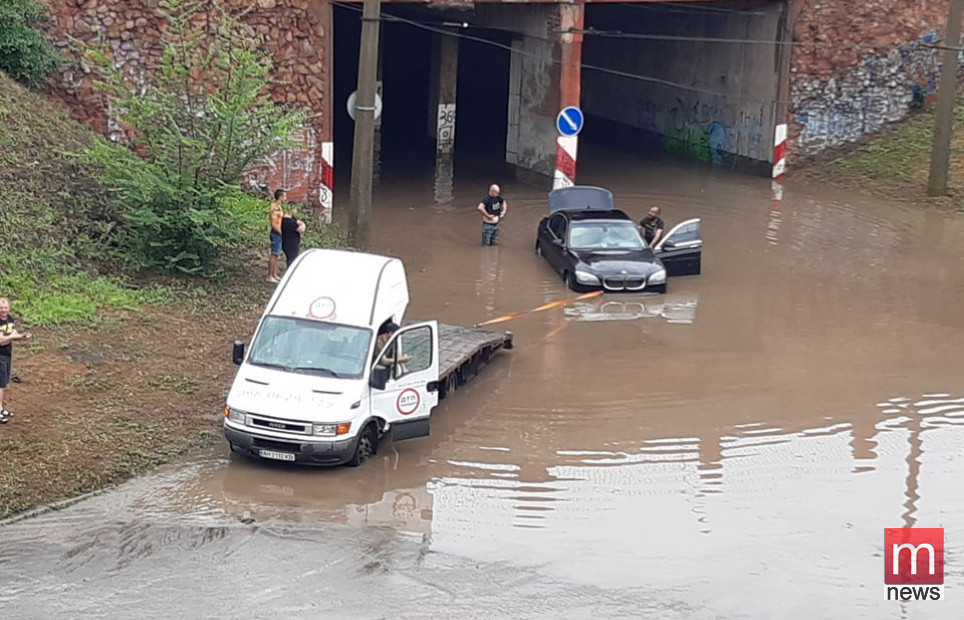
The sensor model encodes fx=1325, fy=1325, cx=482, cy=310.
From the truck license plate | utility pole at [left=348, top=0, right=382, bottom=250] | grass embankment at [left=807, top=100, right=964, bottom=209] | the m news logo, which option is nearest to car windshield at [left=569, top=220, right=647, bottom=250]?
utility pole at [left=348, top=0, right=382, bottom=250]

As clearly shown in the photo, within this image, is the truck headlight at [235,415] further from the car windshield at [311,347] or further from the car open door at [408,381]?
the car open door at [408,381]

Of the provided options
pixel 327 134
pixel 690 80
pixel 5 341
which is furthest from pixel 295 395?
pixel 690 80

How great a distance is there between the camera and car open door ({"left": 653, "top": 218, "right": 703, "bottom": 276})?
2339 cm

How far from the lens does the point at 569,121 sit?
28859mm

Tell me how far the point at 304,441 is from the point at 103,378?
3576 mm

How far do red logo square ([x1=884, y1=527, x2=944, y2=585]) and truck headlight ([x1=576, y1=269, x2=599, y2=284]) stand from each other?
32.2ft

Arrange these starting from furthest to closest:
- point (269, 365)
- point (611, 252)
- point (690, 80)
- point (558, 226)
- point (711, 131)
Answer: point (690, 80), point (711, 131), point (558, 226), point (611, 252), point (269, 365)

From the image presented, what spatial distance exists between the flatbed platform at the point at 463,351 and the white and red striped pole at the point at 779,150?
1648 cm

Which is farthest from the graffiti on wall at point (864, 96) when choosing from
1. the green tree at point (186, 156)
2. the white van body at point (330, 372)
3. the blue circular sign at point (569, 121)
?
the white van body at point (330, 372)

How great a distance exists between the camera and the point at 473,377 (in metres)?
17.6

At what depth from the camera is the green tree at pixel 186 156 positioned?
64.9 ft

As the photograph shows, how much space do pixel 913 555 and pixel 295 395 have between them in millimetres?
6447

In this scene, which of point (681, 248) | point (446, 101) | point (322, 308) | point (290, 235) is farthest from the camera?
point (446, 101)

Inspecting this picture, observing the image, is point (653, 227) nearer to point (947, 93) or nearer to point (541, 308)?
point (541, 308)
